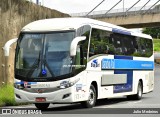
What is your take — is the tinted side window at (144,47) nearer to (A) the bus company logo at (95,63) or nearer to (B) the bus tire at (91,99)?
(A) the bus company logo at (95,63)

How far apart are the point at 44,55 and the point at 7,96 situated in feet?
17.6

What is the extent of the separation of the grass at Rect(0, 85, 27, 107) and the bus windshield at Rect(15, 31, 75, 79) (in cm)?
362

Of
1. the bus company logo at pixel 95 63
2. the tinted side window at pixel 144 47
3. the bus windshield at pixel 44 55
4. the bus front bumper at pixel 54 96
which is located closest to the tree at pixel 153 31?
the tinted side window at pixel 144 47

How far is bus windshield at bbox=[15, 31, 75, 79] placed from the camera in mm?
16719

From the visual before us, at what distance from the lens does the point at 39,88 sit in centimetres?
1669

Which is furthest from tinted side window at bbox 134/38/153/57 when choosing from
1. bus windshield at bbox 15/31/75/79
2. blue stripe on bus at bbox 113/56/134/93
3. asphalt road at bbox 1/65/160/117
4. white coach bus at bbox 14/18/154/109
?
bus windshield at bbox 15/31/75/79

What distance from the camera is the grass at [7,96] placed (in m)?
20.6

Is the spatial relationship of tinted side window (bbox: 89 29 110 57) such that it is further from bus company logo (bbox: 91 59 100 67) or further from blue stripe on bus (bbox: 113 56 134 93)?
blue stripe on bus (bbox: 113 56 134 93)

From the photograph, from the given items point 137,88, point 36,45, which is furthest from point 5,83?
point 36,45

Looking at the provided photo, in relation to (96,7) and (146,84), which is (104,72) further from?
(96,7)

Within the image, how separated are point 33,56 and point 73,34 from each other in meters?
1.54

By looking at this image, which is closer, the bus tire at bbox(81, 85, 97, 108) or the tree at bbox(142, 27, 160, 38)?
the bus tire at bbox(81, 85, 97, 108)

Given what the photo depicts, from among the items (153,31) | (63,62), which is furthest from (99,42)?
(153,31)

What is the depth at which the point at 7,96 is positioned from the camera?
2161 centimetres
